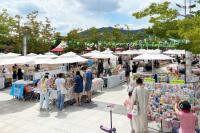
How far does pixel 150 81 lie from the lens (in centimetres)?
928

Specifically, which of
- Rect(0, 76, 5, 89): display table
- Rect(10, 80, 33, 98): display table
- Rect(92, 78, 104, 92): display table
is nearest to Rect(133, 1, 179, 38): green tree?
Rect(92, 78, 104, 92): display table

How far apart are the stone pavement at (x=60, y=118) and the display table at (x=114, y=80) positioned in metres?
3.16

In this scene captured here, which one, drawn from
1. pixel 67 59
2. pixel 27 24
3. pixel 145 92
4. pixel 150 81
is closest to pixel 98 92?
pixel 67 59

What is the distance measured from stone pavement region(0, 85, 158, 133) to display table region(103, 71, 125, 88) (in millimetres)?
3160

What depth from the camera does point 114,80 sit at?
1805 cm

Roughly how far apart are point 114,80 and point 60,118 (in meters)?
7.81

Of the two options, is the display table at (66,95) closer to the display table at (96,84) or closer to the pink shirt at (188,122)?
the display table at (96,84)

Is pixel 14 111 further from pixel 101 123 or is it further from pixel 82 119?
pixel 101 123

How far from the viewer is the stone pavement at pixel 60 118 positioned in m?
9.49

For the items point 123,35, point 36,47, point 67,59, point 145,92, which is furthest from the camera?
point 123,35

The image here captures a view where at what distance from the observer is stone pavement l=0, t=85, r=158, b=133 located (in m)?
9.49

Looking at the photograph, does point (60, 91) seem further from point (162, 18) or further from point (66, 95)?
point (162, 18)

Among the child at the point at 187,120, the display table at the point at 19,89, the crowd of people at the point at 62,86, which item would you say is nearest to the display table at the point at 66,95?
the crowd of people at the point at 62,86

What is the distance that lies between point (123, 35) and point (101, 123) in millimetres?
47295
